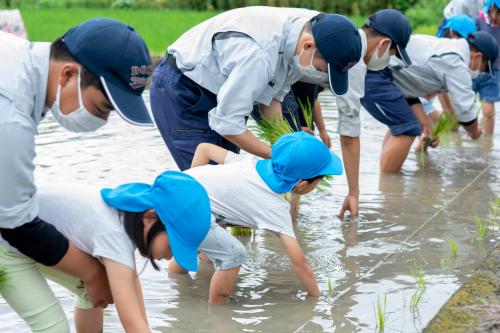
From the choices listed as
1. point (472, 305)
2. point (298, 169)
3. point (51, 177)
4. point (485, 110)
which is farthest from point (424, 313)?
point (485, 110)

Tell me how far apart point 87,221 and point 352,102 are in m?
2.78

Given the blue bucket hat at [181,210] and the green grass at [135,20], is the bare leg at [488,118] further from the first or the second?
the blue bucket hat at [181,210]

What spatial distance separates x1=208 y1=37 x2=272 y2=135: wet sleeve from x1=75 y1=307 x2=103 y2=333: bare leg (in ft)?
4.55

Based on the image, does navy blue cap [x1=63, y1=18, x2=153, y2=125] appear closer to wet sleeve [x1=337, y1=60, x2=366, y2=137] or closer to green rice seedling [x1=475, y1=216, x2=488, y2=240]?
wet sleeve [x1=337, y1=60, x2=366, y2=137]

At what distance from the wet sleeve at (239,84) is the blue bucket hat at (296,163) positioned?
1.28 ft

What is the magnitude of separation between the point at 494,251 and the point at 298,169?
1463 millimetres

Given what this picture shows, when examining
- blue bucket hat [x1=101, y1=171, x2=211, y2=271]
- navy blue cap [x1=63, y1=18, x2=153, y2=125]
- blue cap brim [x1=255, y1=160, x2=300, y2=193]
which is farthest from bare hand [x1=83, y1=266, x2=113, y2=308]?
blue cap brim [x1=255, y1=160, x2=300, y2=193]

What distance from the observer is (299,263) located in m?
4.69

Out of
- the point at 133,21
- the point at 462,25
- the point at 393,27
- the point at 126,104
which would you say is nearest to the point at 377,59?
the point at 393,27

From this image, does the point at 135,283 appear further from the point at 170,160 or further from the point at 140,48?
the point at 170,160

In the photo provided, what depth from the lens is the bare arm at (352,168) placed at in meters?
6.33

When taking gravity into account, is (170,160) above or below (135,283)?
below

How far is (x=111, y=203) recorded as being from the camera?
3826mm

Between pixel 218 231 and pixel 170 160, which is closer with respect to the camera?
pixel 218 231
